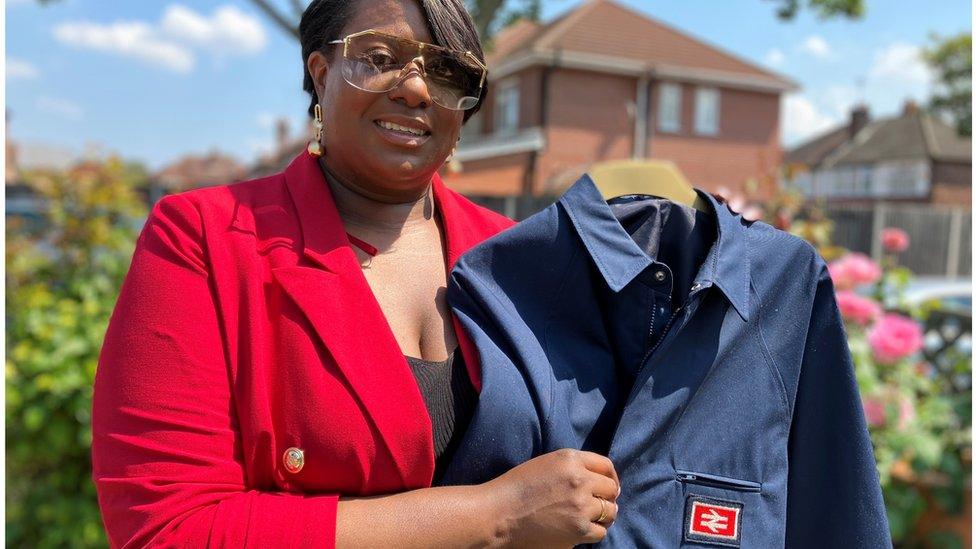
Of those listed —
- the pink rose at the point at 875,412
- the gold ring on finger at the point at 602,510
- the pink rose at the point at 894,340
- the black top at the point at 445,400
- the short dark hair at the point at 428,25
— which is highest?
the short dark hair at the point at 428,25

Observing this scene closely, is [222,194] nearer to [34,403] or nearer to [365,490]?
[365,490]

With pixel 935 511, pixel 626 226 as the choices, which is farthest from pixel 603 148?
pixel 626 226

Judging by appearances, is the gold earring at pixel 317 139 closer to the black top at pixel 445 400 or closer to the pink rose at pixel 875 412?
the black top at pixel 445 400

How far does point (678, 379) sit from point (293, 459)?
71 cm

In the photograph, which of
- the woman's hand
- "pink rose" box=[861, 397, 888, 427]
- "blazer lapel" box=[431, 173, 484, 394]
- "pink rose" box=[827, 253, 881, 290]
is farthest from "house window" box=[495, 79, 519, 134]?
the woman's hand

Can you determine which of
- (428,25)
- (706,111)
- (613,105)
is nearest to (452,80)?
(428,25)

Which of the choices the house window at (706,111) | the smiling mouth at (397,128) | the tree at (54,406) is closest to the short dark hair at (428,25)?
the smiling mouth at (397,128)

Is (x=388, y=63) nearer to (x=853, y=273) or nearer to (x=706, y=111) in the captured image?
(x=853, y=273)

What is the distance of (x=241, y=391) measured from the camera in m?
1.37

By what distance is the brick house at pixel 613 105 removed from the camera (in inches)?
886

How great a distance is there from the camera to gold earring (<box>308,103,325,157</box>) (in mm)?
1713

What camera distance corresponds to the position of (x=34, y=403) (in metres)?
3.53

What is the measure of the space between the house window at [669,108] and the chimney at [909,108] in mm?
23268

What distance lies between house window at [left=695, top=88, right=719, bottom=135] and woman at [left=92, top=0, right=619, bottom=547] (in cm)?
2426
